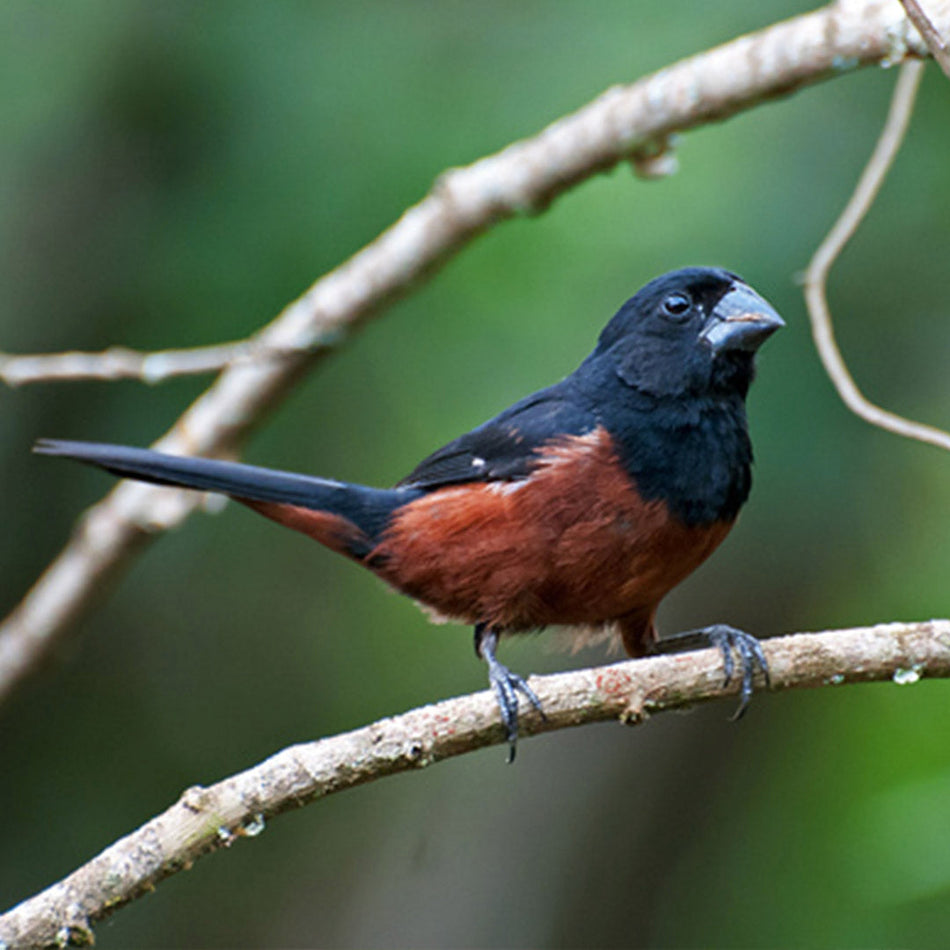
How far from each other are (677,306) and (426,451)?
177 cm

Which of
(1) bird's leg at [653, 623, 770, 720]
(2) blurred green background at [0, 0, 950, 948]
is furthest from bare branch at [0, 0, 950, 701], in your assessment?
(1) bird's leg at [653, 623, 770, 720]

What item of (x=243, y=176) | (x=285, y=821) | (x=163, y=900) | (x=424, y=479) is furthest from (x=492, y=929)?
(x=243, y=176)

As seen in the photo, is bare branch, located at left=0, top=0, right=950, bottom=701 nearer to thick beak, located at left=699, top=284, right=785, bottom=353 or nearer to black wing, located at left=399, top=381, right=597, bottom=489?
thick beak, located at left=699, top=284, right=785, bottom=353

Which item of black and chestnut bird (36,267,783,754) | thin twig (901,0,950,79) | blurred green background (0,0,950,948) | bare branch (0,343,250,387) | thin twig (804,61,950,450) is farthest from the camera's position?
blurred green background (0,0,950,948)

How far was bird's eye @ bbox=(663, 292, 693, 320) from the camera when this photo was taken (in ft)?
10.4

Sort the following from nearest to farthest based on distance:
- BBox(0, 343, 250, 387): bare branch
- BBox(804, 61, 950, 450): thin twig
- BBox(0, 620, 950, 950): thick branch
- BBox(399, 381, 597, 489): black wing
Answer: BBox(0, 620, 950, 950): thick branch
BBox(804, 61, 950, 450): thin twig
BBox(399, 381, 597, 489): black wing
BBox(0, 343, 250, 387): bare branch

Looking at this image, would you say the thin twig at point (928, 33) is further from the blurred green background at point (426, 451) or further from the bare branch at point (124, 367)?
the bare branch at point (124, 367)

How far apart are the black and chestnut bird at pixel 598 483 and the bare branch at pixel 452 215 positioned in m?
0.45

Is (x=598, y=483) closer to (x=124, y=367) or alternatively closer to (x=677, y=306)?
(x=677, y=306)

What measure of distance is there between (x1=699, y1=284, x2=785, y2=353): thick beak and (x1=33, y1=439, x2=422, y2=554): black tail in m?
0.83

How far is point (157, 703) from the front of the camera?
5.63 meters

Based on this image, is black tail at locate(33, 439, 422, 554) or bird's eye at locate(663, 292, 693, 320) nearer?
black tail at locate(33, 439, 422, 554)

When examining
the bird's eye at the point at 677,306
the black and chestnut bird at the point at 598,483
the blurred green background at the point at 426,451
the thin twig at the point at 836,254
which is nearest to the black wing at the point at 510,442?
the black and chestnut bird at the point at 598,483

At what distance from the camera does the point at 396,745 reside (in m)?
2.38
